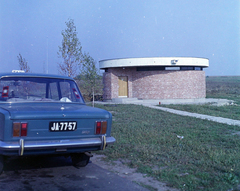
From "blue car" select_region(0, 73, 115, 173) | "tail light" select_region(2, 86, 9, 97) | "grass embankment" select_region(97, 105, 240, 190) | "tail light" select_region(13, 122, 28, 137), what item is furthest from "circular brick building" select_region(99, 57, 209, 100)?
"tail light" select_region(13, 122, 28, 137)

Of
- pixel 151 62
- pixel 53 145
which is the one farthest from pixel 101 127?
pixel 151 62

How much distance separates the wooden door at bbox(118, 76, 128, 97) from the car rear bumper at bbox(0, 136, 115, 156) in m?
18.6

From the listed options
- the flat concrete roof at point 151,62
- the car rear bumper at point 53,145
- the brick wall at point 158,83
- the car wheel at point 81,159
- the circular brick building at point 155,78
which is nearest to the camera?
the car rear bumper at point 53,145

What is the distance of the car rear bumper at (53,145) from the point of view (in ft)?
14.1

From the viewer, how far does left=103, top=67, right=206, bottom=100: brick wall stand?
2320 centimetres

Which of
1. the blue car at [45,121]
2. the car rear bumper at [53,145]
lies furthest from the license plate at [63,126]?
the car rear bumper at [53,145]

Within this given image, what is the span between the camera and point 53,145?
4562mm

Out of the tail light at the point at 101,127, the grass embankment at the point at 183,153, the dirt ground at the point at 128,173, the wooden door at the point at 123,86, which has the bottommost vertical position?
the dirt ground at the point at 128,173

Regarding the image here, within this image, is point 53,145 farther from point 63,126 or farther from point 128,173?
point 128,173

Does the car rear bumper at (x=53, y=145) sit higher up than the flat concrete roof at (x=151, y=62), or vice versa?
the flat concrete roof at (x=151, y=62)

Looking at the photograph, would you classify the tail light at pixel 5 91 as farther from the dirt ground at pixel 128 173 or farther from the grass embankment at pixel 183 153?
the grass embankment at pixel 183 153

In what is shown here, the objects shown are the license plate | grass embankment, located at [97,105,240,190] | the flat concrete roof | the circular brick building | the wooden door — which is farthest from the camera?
the wooden door

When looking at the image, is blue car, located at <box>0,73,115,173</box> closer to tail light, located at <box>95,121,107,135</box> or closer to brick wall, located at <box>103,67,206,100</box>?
tail light, located at <box>95,121,107,135</box>

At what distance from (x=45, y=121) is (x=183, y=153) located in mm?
3750
